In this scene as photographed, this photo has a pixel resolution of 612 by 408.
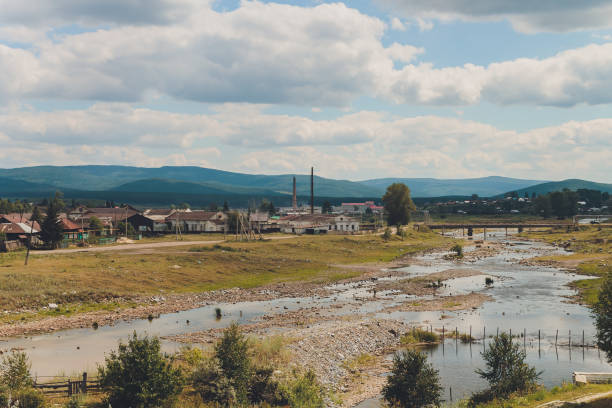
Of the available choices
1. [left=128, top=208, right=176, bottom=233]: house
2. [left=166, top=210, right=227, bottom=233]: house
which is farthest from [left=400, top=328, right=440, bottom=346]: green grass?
[left=166, top=210, right=227, bottom=233]: house

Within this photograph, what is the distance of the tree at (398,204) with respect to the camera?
17050 centimetres

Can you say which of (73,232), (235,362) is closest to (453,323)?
(235,362)

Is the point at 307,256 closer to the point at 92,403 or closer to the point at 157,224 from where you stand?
the point at 157,224

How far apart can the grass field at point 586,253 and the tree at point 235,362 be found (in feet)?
97.6

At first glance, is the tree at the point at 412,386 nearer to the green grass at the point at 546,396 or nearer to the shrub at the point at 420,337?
the green grass at the point at 546,396

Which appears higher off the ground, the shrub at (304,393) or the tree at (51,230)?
the tree at (51,230)

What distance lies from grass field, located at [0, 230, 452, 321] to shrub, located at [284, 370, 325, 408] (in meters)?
32.0

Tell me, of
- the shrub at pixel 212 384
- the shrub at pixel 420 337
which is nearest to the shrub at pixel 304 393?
the shrub at pixel 212 384

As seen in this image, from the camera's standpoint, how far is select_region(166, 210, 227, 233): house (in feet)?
497

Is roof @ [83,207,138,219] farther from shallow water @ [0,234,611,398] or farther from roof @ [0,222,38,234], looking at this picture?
shallow water @ [0,234,611,398]

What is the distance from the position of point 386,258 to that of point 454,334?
64.3 m

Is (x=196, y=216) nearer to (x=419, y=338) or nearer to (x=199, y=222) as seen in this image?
(x=199, y=222)

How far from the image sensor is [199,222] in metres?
154

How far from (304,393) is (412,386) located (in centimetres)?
624
